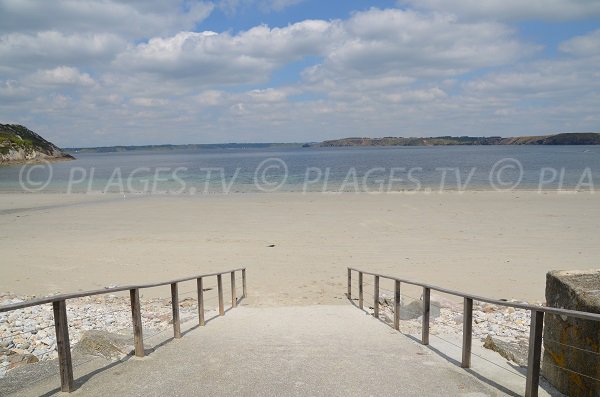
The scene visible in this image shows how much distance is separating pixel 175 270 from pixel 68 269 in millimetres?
3538

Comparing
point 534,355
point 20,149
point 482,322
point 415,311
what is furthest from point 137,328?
point 20,149

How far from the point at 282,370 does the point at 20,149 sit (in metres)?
144

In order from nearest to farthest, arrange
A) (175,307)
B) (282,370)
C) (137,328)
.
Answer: (282,370) → (137,328) → (175,307)

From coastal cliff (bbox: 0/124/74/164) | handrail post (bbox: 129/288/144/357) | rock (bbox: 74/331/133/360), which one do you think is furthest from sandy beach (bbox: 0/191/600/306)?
coastal cliff (bbox: 0/124/74/164)

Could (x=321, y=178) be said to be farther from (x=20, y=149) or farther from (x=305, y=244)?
(x=20, y=149)

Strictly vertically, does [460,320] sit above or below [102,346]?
below

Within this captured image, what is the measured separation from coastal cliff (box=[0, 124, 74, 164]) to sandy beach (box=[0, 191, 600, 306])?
102903 mm

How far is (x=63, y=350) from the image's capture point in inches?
159

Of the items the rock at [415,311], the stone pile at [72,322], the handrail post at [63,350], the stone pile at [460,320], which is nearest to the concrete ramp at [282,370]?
the handrail post at [63,350]

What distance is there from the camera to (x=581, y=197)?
105ft

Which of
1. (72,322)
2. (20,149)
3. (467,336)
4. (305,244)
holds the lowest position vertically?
(305,244)

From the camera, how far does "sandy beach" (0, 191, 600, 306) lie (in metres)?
13.3

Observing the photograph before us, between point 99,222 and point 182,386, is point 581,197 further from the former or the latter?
point 182,386

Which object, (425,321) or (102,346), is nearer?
(102,346)
